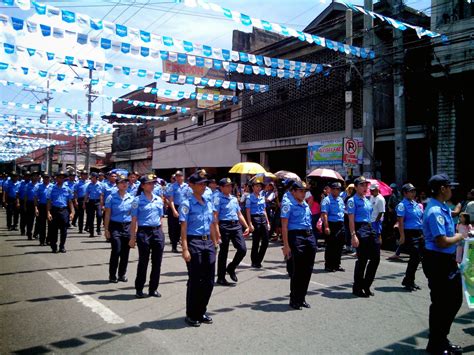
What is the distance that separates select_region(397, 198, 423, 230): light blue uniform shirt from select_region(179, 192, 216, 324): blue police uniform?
403 cm

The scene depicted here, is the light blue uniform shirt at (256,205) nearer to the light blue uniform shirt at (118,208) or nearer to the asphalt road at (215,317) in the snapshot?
the asphalt road at (215,317)

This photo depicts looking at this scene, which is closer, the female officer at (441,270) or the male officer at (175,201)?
the female officer at (441,270)

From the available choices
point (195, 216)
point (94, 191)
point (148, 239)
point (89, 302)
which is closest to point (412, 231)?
point (195, 216)

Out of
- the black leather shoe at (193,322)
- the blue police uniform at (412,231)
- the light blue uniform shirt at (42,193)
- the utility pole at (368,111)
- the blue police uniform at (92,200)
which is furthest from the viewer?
the blue police uniform at (92,200)

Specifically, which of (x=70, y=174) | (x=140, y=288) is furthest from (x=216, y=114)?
(x=140, y=288)

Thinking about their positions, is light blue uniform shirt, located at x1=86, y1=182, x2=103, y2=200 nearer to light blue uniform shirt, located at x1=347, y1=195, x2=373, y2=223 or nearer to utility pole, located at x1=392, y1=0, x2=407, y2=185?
light blue uniform shirt, located at x1=347, y1=195, x2=373, y2=223

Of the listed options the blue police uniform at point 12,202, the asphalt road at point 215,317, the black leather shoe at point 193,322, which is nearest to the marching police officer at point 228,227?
the asphalt road at point 215,317

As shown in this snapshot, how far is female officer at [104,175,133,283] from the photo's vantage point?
7.27m

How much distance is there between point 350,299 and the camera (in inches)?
247

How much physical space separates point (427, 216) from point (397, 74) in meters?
9.41

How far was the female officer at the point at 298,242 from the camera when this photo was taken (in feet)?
18.9

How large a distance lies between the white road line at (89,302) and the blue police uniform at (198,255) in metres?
0.95

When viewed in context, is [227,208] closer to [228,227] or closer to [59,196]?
[228,227]

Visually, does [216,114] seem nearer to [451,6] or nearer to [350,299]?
[451,6]
